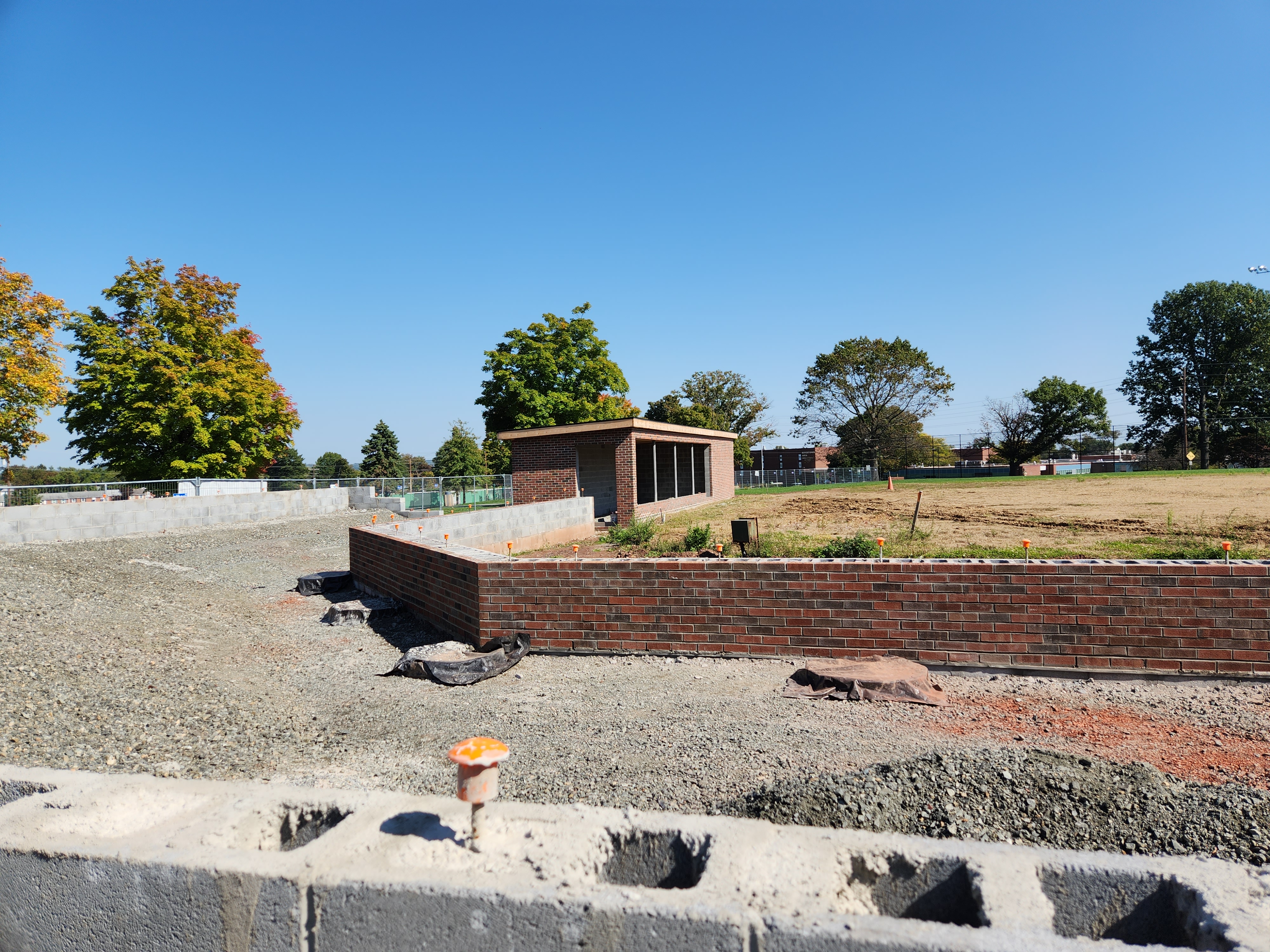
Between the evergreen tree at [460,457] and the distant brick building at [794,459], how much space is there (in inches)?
1042

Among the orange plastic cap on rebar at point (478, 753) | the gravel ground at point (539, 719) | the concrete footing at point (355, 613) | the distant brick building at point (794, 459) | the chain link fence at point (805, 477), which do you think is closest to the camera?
the orange plastic cap on rebar at point (478, 753)

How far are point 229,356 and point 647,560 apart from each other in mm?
29450

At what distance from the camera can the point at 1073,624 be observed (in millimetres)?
5824

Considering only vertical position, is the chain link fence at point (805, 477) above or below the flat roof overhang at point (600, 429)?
below

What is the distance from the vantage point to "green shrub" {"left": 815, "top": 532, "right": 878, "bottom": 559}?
9648 millimetres

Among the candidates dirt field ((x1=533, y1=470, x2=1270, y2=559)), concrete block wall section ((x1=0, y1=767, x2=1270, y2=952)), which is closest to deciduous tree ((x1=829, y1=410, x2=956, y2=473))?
dirt field ((x1=533, y1=470, x2=1270, y2=559))

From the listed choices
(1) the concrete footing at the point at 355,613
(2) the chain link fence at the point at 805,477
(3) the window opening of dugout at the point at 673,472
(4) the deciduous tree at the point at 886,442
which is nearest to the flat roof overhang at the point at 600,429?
(3) the window opening of dugout at the point at 673,472

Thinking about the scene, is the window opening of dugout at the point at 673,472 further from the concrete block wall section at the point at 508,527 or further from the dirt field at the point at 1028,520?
the concrete block wall section at the point at 508,527

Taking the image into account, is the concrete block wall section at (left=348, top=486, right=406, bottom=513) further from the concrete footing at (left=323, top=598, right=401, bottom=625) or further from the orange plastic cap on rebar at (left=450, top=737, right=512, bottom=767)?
the orange plastic cap on rebar at (left=450, top=737, right=512, bottom=767)

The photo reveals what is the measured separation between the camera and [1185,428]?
5644 cm

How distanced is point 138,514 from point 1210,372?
82211 mm

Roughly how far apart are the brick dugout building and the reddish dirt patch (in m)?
13.5

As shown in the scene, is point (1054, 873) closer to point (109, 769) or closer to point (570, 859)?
point (570, 859)

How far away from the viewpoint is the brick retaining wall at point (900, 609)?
5.60m
